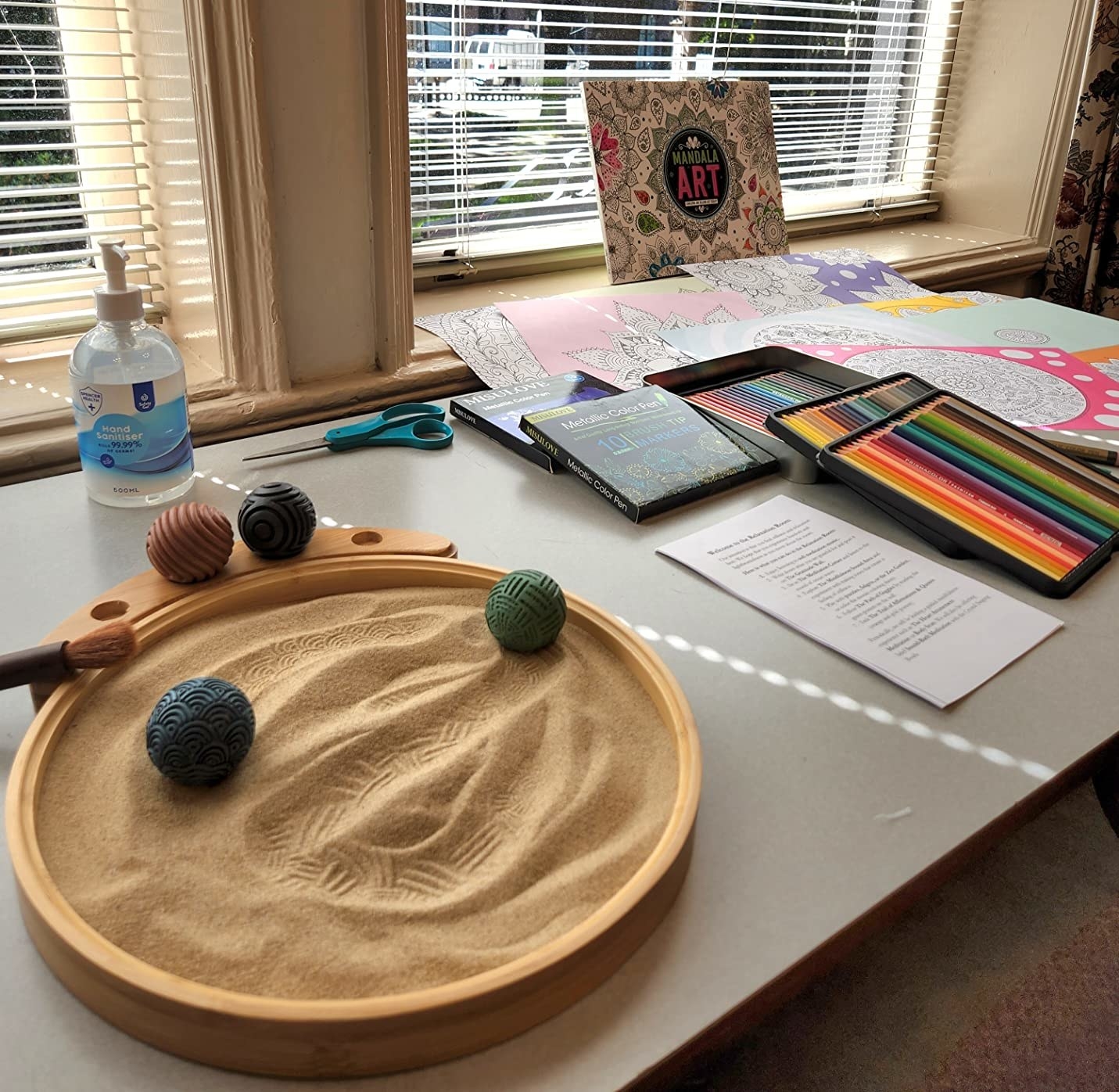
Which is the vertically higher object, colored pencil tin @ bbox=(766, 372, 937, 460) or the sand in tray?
colored pencil tin @ bbox=(766, 372, 937, 460)

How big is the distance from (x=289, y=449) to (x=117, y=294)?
22cm

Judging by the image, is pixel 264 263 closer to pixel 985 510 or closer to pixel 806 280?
pixel 985 510

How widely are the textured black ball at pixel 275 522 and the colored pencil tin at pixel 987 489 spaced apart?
43 cm

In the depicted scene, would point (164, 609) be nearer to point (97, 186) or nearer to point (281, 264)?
point (281, 264)

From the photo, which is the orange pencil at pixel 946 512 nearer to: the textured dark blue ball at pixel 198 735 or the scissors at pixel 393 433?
the scissors at pixel 393 433

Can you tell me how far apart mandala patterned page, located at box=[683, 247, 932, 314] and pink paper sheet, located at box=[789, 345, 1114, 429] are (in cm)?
21

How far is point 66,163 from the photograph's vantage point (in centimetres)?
113

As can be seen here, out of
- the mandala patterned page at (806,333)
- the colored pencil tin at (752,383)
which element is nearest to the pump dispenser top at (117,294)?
the colored pencil tin at (752,383)

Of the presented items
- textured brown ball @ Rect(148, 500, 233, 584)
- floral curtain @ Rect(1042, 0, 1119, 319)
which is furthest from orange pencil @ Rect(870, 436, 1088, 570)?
floral curtain @ Rect(1042, 0, 1119, 319)

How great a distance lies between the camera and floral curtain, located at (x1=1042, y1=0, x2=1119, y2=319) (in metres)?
1.81

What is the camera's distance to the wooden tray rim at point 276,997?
392 millimetres

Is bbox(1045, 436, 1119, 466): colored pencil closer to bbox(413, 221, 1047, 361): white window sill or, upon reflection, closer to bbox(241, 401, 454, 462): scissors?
bbox(241, 401, 454, 462): scissors

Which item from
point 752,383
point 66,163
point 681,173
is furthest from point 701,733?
point 681,173

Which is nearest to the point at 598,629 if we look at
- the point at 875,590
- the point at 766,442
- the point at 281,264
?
the point at 875,590
